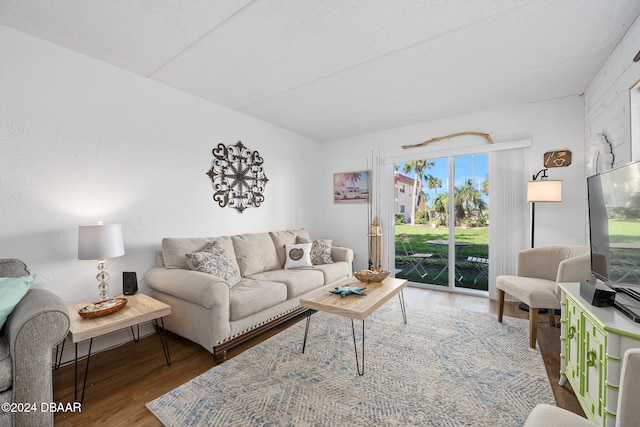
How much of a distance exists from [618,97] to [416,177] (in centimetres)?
239

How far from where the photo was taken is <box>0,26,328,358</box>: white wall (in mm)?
2057

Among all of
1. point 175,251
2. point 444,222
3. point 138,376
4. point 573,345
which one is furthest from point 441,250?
point 138,376

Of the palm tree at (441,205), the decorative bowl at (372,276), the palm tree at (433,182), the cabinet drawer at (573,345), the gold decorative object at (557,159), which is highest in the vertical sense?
the gold decorative object at (557,159)

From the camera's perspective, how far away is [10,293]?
1569mm

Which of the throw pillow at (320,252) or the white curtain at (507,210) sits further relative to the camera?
the throw pillow at (320,252)

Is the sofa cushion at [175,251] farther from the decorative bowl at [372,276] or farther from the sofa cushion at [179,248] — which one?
the decorative bowl at [372,276]

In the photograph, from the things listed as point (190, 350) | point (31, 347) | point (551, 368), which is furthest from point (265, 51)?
point (551, 368)

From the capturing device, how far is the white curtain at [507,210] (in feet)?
11.6

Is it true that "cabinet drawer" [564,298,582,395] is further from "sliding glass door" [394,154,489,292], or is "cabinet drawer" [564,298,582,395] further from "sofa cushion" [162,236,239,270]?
"sofa cushion" [162,236,239,270]

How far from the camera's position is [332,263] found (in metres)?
3.92

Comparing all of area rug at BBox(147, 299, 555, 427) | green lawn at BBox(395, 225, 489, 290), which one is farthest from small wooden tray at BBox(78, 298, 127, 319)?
green lawn at BBox(395, 225, 489, 290)

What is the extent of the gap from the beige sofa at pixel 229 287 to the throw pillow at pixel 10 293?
0.93 meters

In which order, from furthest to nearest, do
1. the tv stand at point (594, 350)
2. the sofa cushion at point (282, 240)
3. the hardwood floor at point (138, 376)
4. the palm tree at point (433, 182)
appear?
the palm tree at point (433, 182), the sofa cushion at point (282, 240), the hardwood floor at point (138, 376), the tv stand at point (594, 350)

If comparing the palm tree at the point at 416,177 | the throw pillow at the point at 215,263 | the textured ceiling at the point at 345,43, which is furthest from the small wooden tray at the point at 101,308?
the palm tree at the point at 416,177
